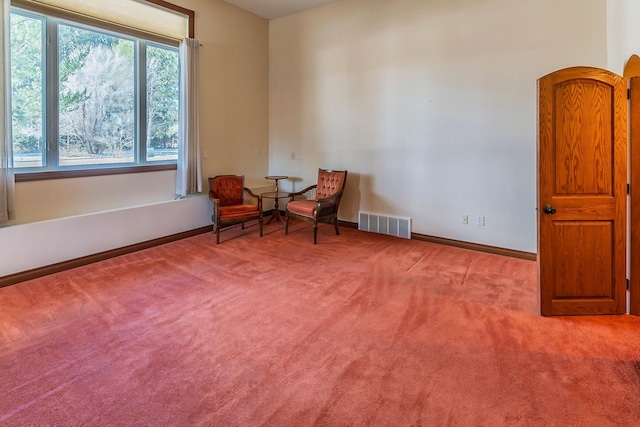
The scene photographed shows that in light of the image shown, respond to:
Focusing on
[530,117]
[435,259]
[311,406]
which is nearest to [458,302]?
[435,259]

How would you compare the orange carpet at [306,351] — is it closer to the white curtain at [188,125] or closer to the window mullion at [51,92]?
the window mullion at [51,92]

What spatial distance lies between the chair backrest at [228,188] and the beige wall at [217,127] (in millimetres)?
314

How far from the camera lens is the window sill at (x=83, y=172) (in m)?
4.02

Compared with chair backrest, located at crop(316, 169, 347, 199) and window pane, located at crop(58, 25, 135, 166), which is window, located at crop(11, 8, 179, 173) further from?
chair backrest, located at crop(316, 169, 347, 199)

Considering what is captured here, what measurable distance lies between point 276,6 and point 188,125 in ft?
8.08

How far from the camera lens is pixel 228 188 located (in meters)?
5.88

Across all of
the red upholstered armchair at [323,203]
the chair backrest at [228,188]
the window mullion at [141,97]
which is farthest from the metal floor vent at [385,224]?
the window mullion at [141,97]

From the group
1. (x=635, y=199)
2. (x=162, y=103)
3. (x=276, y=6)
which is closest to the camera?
(x=635, y=199)

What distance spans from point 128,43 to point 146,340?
3992 mm

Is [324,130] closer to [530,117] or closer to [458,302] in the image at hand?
[530,117]

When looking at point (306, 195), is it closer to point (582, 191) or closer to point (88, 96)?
point (88, 96)

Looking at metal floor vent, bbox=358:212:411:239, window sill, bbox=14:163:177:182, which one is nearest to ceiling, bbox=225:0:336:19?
window sill, bbox=14:163:177:182

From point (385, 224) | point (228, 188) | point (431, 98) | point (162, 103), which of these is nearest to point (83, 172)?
point (162, 103)

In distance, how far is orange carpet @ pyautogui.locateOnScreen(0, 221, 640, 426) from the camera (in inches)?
77.6
